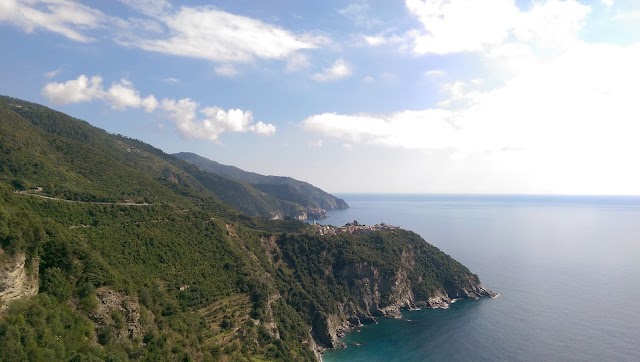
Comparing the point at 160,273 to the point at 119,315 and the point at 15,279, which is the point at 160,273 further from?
the point at 15,279

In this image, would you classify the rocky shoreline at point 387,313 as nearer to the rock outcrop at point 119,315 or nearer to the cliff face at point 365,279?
the cliff face at point 365,279

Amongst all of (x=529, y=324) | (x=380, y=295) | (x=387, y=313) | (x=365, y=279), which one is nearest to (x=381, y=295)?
(x=380, y=295)

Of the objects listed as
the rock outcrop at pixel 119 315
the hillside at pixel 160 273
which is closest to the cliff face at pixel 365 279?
the hillside at pixel 160 273

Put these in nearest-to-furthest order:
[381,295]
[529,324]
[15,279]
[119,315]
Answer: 1. [15,279]
2. [119,315]
3. [529,324]
4. [381,295]

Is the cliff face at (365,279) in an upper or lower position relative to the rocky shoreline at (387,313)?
upper

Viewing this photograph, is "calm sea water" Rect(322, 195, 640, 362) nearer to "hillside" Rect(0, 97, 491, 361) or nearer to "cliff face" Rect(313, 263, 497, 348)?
"cliff face" Rect(313, 263, 497, 348)

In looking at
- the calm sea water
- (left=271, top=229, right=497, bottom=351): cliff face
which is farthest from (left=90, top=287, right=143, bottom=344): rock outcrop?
(left=271, top=229, right=497, bottom=351): cliff face
